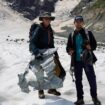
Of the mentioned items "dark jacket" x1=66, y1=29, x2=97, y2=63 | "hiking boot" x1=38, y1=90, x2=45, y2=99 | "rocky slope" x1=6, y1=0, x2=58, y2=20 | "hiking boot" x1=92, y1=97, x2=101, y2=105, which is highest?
"rocky slope" x1=6, y1=0, x2=58, y2=20

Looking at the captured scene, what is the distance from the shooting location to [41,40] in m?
9.77

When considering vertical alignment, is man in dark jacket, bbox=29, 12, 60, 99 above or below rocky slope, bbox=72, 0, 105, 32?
below

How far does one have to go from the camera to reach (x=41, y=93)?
10.0m

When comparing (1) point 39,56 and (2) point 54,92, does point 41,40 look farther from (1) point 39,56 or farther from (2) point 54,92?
(2) point 54,92

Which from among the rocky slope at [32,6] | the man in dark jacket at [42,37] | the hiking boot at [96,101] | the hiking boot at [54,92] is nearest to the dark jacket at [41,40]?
the man in dark jacket at [42,37]

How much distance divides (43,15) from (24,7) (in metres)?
36.2

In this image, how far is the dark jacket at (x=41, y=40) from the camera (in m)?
9.63

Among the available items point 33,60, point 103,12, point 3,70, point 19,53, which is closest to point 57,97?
point 33,60

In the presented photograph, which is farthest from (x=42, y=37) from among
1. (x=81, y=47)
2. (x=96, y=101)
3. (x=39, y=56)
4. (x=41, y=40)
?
(x=96, y=101)

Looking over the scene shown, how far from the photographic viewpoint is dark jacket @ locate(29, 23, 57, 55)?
9.63m

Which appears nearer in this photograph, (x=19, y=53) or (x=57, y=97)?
(x=57, y=97)

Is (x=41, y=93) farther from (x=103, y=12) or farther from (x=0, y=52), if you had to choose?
(x=103, y=12)

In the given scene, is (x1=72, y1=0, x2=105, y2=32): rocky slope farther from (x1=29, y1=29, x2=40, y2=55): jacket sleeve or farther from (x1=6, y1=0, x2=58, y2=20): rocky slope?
(x1=29, y1=29, x2=40, y2=55): jacket sleeve

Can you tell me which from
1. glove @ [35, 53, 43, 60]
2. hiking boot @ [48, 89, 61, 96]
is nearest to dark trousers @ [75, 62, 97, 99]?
glove @ [35, 53, 43, 60]
